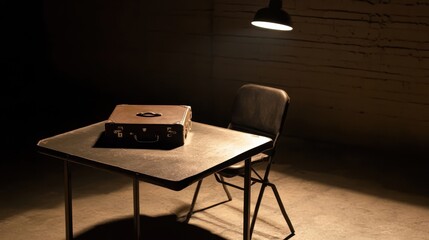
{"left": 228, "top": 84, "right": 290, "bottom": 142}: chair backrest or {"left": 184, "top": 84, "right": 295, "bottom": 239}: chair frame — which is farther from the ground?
{"left": 228, "top": 84, "right": 290, "bottom": 142}: chair backrest

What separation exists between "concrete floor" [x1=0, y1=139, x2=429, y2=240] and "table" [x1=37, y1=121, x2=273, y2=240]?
1.90ft

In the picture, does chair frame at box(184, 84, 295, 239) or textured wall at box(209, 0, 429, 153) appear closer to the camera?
chair frame at box(184, 84, 295, 239)

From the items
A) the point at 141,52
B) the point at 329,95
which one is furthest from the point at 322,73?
the point at 141,52

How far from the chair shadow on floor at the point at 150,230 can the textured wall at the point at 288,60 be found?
8.29ft

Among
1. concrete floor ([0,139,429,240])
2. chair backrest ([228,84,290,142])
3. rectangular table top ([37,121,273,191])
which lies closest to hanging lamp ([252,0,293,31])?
chair backrest ([228,84,290,142])

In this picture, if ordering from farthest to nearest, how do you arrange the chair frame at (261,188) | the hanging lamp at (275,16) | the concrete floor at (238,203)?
the concrete floor at (238,203)
the chair frame at (261,188)
the hanging lamp at (275,16)

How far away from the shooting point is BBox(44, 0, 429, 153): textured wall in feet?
19.3

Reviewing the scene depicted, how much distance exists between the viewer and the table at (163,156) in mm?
3125

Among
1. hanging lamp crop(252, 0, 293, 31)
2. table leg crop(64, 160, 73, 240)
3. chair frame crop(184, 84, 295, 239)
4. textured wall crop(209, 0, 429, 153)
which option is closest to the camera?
table leg crop(64, 160, 73, 240)

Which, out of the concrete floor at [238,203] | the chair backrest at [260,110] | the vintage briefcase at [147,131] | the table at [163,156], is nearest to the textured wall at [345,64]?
the concrete floor at [238,203]

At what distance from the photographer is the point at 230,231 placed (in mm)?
4246

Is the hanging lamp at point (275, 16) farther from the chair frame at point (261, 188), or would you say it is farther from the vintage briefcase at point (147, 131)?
the vintage briefcase at point (147, 131)

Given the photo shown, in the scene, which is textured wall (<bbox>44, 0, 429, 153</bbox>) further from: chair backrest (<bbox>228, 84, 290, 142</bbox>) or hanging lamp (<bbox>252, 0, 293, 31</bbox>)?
hanging lamp (<bbox>252, 0, 293, 31</bbox>)

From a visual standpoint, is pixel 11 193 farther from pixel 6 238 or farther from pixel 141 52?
pixel 141 52
